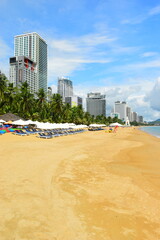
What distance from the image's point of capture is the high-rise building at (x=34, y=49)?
17188 centimetres

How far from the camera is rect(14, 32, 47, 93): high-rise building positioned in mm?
171875

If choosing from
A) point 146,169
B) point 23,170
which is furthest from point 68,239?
point 146,169

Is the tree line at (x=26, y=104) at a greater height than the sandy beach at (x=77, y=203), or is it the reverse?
the tree line at (x=26, y=104)

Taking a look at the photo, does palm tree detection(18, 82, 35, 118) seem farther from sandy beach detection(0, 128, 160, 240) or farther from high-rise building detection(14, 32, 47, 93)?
high-rise building detection(14, 32, 47, 93)

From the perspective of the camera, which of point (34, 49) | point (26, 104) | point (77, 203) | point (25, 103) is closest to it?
point (77, 203)

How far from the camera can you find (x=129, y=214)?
14.6ft

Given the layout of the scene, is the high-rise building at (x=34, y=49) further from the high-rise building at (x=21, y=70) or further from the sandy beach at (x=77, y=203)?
the sandy beach at (x=77, y=203)

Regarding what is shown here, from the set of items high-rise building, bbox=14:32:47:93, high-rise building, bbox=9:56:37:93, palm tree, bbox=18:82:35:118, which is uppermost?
high-rise building, bbox=14:32:47:93

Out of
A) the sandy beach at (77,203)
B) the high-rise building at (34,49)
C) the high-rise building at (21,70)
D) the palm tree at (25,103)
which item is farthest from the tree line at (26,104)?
the high-rise building at (34,49)

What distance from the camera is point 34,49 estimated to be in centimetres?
17200

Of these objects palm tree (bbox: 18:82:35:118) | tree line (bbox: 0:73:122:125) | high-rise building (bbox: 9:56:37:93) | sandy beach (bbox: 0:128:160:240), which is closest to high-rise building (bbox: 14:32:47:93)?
high-rise building (bbox: 9:56:37:93)

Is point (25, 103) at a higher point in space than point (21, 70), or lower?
lower

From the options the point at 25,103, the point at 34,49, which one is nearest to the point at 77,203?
the point at 25,103

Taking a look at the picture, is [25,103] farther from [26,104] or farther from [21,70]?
[21,70]
